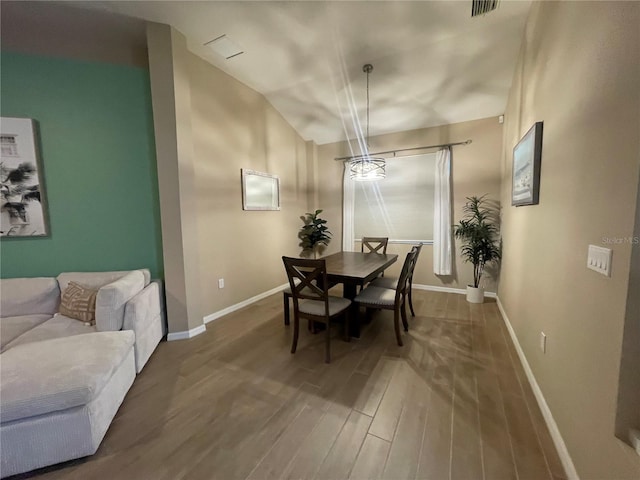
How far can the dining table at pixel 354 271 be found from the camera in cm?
231

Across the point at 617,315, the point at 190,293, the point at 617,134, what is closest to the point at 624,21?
the point at 617,134

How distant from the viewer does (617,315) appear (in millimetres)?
927

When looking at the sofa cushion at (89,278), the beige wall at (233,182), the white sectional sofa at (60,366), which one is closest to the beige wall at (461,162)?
the beige wall at (233,182)

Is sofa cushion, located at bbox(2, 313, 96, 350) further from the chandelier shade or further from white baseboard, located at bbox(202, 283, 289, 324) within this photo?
the chandelier shade

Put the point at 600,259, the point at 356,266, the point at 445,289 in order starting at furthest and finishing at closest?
the point at 445,289
the point at 356,266
the point at 600,259

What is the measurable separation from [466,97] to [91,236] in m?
4.87

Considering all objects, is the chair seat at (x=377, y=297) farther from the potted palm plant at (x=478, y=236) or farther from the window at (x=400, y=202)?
the window at (x=400, y=202)

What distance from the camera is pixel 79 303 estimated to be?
2.11 metres

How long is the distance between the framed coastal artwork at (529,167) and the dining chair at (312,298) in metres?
1.75

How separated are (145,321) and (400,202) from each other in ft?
12.9

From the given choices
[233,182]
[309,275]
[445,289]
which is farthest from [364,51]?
[445,289]

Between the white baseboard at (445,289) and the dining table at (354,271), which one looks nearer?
the dining table at (354,271)

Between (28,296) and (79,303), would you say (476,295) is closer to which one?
(79,303)

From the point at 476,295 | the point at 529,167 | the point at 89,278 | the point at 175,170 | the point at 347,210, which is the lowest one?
the point at 476,295
